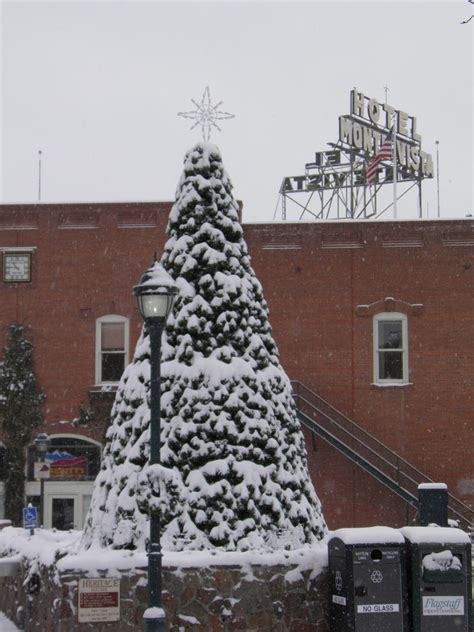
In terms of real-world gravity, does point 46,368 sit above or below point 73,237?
below

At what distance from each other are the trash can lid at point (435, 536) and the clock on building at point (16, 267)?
734 inches

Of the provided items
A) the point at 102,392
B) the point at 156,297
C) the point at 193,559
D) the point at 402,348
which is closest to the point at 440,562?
the point at 193,559

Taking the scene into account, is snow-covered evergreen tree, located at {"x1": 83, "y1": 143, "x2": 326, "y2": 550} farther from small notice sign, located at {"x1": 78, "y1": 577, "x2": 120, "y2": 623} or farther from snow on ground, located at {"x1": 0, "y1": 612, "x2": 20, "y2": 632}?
snow on ground, located at {"x1": 0, "y1": 612, "x2": 20, "y2": 632}

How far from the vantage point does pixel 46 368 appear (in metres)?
27.7

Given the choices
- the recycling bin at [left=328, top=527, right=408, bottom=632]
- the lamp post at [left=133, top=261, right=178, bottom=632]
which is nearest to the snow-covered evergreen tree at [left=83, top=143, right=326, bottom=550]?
the lamp post at [left=133, top=261, right=178, bottom=632]

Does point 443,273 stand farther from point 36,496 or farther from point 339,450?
point 36,496

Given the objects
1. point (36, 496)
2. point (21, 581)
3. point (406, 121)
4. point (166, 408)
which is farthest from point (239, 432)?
point (406, 121)

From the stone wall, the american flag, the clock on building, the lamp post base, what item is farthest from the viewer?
the american flag

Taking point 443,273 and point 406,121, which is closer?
point 443,273

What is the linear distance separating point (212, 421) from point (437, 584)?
9.39 ft

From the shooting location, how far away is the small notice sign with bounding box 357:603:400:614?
35.3 ft

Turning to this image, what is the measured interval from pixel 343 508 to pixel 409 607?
15865 millimetres

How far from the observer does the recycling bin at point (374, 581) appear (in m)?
10.8

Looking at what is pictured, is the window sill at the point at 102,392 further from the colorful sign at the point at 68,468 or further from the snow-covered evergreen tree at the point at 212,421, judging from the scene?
the snow-covered evergreen tree at the point at 212,421
